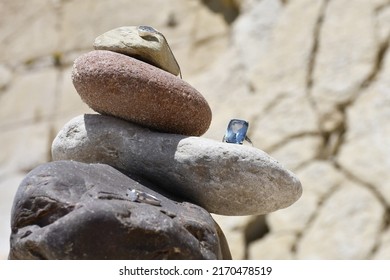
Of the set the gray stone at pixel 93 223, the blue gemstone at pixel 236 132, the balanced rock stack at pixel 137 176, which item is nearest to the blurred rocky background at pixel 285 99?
the blue gemstone at pixel 236 132

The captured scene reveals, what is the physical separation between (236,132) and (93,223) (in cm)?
69

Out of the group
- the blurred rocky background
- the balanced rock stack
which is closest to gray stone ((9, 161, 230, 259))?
the balanced rock stack

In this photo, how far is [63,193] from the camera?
2031 mm

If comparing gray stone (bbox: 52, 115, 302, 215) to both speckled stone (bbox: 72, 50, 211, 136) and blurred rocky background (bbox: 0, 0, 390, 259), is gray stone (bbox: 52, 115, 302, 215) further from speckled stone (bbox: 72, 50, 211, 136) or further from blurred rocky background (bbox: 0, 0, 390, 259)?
blurred rocky background (bbox: 0, 0, 390, 259)

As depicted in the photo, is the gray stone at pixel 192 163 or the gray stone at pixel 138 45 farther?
the gray stone at pixel 138 45

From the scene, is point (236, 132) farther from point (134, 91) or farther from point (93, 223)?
point (93, 223)

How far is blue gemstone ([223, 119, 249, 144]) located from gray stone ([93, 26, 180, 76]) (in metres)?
0.27

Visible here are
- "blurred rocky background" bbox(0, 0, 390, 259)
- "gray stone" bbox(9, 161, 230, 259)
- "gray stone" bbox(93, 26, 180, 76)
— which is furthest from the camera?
"blurred rocky background" bbox(0, 0, 390, 259)

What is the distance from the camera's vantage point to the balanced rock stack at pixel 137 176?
1.96 meters

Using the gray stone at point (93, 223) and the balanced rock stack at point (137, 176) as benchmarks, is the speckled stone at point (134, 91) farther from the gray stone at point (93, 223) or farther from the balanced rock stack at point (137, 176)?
the gray stone at point (93, 223)

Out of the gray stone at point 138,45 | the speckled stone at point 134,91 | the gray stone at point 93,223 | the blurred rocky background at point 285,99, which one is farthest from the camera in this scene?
the blurred rocky background at point 285,99

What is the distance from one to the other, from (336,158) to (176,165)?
3.07 meters

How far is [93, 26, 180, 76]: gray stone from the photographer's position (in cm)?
246
